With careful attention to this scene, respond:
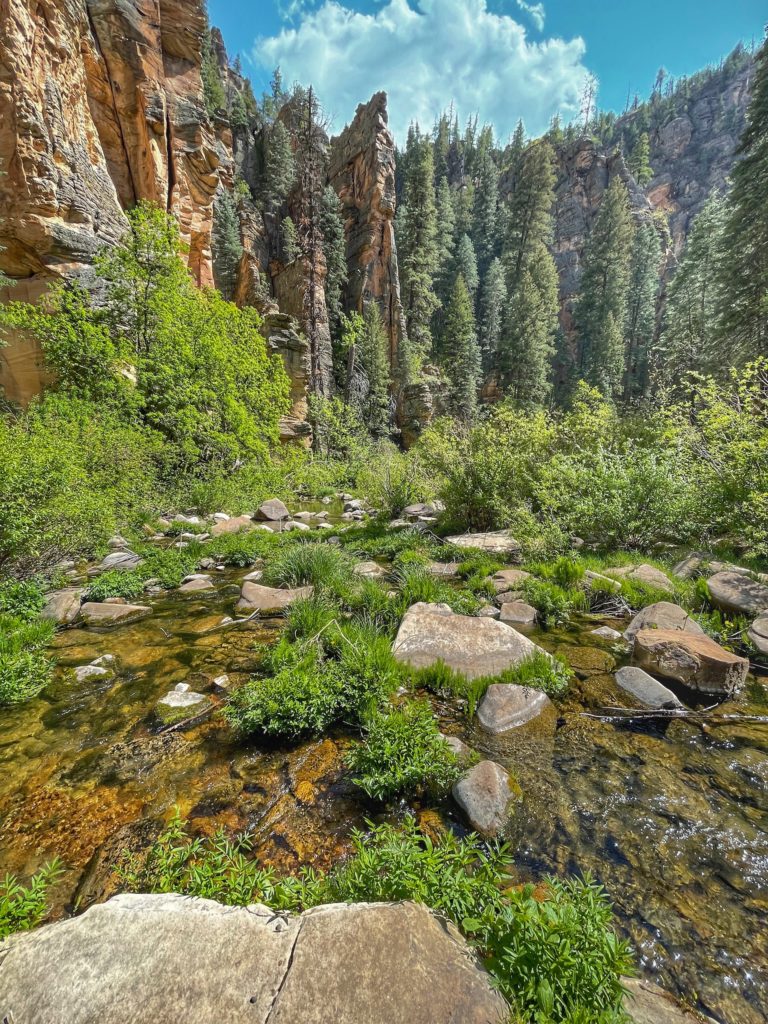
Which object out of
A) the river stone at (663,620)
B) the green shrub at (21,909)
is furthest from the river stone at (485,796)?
the river stone at (663,620)

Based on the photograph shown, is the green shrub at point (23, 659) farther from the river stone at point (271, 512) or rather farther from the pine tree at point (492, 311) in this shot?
→ the pine tree at point (492, 311)

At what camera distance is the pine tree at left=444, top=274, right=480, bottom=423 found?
37.4 metres

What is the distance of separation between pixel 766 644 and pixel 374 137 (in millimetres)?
51061

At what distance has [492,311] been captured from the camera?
144 ft

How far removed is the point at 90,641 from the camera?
582 cm

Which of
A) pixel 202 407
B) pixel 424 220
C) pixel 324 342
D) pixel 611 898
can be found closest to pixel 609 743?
pixel 611 898

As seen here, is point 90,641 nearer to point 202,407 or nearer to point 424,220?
point 202,407

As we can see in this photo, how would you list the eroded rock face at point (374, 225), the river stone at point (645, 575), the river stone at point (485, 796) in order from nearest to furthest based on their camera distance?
the river stone at point (485, 796) → the river stone at point (645, 575) → the eroded rock face at point (374, 225)

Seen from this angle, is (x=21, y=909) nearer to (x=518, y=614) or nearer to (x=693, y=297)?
(x=518, y=614)

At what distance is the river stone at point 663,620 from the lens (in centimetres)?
561

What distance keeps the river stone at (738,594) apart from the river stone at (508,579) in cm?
278


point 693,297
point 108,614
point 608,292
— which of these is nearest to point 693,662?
point 108,614

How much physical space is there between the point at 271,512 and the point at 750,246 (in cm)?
2609

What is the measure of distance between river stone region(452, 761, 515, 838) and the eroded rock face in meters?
38.4
